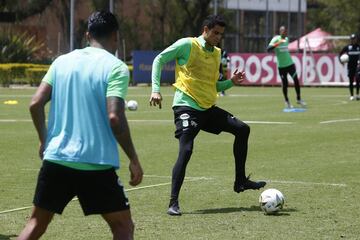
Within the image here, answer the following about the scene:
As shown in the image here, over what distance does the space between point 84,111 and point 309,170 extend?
7610 mm

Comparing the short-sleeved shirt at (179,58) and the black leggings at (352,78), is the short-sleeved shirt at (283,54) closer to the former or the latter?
the black leggings at (352,78)

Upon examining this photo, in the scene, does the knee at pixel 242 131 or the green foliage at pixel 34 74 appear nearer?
the knee at pixel 242 131

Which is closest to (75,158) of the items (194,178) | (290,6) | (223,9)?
(194,178)

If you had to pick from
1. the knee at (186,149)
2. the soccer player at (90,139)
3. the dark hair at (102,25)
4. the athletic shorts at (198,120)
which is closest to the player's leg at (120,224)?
the soccer player at (90,139)

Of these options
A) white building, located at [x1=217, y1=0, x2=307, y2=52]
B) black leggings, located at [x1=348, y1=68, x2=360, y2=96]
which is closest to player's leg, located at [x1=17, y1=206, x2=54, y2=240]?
black leggings, located at [x1=348, y1=68, x2=360, y2=96]

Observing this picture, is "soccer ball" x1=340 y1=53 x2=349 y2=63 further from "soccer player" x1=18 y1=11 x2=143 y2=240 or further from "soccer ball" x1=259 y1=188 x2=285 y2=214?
"soccer player" x1=18 y1=11 x2=143 y2=240

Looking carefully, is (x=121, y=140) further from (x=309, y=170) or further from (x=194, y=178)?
(x=309, y=170)

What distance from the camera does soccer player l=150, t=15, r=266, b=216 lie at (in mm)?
10430

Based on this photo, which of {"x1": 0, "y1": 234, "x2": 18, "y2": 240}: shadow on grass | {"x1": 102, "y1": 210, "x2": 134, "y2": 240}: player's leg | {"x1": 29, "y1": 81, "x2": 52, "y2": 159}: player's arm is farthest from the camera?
{"x1": 0, "y1": 234, "x2": 18, "y2": 240}: shadow on grass

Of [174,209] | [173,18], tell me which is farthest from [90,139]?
[173,18]

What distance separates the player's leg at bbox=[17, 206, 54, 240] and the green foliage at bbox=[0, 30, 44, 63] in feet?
162

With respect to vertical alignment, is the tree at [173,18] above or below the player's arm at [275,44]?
above

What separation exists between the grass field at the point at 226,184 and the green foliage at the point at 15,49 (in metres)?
A: 33.2

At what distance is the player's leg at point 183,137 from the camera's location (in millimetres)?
10219
